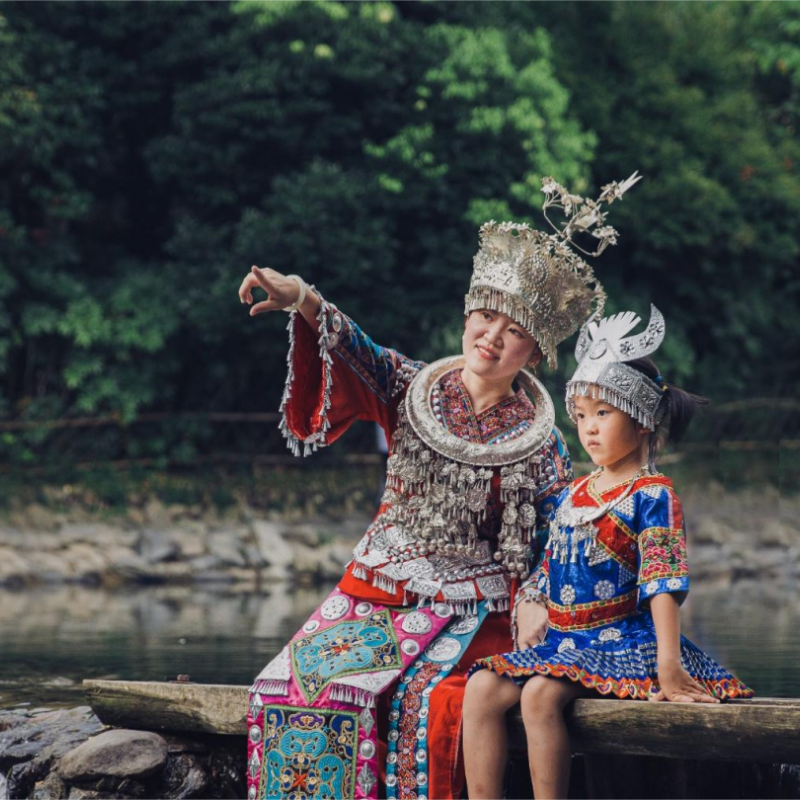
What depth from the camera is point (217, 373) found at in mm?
15500

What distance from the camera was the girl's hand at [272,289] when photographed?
3.92m

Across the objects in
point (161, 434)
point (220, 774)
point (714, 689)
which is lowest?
point (220, 774)

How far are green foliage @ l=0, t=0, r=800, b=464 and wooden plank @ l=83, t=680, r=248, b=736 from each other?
33.2ft

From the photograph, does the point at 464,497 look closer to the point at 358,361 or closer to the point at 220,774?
the point at 358,361

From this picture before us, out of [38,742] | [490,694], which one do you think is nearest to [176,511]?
[38,742]

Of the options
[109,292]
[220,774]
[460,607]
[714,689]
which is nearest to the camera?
[714,689]

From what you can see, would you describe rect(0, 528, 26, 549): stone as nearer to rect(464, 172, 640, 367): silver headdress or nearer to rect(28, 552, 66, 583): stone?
rect(28, 552, 66, 583): stone

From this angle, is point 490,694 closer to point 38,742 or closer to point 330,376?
point 330,376

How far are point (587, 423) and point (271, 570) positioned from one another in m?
10.6

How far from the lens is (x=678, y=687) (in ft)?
11.6

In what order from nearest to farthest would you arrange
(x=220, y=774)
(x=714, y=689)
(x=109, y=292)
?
1. (x=714, y=689)
2. (x=220, y=774)
3. (x=109, y=292)

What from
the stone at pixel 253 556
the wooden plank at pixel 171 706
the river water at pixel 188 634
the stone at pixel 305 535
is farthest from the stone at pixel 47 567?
the wooden plank at pixel 171 706

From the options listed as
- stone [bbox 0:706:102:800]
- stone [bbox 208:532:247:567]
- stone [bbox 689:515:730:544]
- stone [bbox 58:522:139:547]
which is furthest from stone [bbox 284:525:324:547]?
stone [bbox 0:706:102:800]

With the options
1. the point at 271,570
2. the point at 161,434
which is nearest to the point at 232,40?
the point at 161,434
